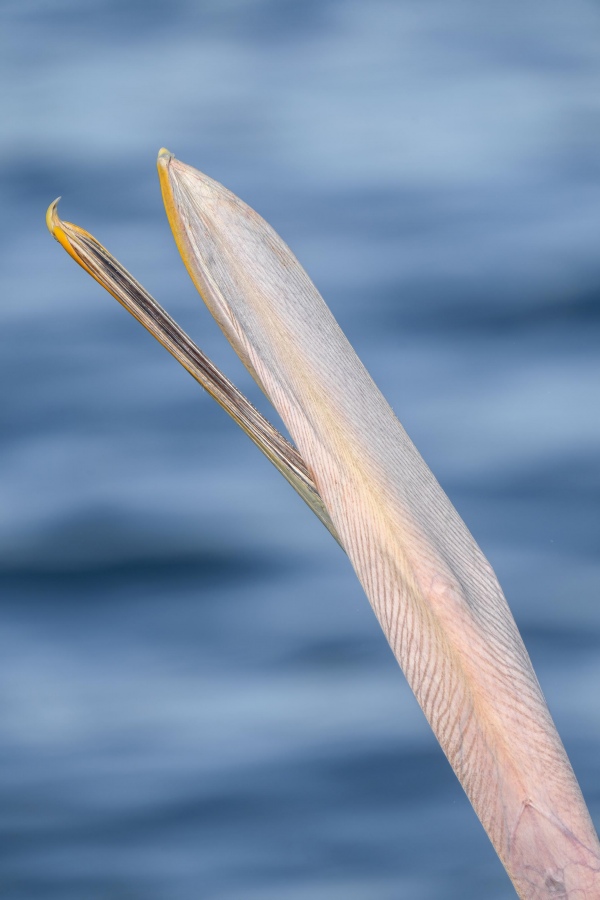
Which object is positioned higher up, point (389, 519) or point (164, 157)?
point (164, 157)

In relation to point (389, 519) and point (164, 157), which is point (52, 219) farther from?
point (389, 519)

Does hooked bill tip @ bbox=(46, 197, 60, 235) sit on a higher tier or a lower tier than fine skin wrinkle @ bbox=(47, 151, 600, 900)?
higher

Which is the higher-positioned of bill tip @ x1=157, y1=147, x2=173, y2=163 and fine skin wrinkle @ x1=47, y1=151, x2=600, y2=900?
bill tip @ x1=157, y1=147, x2=173, y2=163

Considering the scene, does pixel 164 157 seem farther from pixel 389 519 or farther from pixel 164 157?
pixel 389 519

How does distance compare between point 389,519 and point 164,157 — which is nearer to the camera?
point 389,519

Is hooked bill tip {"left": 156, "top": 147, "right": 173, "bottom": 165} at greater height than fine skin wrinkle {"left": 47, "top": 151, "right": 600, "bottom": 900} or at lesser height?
greater

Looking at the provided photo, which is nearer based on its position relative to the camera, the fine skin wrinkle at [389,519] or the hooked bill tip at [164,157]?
the fine skin wrinkle at [389,519]

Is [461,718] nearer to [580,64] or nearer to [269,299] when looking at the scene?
[269,299]

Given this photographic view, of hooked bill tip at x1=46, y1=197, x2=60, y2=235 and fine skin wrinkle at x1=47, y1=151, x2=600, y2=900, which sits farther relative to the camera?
hooked bill tip at x1=46, y1=197, x2=60, y2=235

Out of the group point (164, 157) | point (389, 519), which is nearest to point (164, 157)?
point (164, 157)

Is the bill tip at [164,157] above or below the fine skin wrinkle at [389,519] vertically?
above

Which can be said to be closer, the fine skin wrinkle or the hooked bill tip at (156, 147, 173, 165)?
the fine skin wrinkle

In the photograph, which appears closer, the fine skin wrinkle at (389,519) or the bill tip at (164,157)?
the fine skin wrinkle at (389,519)
